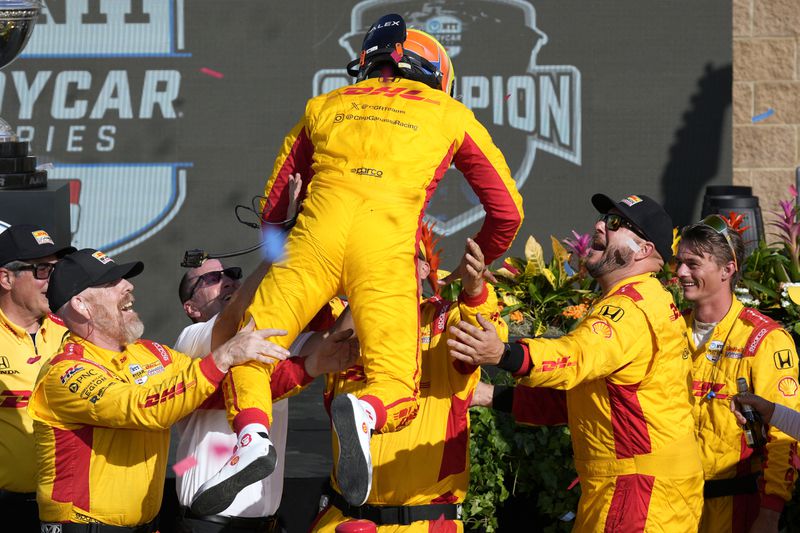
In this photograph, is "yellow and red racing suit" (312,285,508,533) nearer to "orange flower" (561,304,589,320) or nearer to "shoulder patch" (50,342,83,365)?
"shoulder patch" (50,342,83,365)

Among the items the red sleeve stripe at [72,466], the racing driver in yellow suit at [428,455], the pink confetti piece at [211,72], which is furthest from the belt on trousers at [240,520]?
the pink confetti piece at [211,72]

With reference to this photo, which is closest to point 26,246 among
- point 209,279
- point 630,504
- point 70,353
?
point 209,279

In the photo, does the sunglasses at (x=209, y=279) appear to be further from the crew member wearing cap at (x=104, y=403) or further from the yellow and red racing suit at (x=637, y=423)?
the yellow and red racing suit at (x=637, y=423)

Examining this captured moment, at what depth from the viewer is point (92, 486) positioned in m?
3.97

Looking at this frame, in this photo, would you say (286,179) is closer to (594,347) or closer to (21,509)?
(594,347)

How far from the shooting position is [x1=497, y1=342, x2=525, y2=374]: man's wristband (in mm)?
3801

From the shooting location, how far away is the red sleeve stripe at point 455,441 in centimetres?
432

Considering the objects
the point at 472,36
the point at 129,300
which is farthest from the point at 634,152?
the point at 129,300

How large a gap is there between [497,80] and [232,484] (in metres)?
5.74

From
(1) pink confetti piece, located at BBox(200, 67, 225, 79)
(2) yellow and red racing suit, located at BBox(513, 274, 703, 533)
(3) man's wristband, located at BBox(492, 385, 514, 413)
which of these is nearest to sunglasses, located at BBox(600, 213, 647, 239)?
(2) yellow and red racing suit, located at BBox(513, 274, 703, 533)

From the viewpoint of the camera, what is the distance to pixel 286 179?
451cm

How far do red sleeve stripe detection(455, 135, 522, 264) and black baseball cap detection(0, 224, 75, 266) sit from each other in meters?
1.75

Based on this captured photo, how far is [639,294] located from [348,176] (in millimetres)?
1170

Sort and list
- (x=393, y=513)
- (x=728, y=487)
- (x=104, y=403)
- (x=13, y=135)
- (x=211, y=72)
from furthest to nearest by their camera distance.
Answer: (x=211, y=72) < (x=13, y=135) < (x=728, y=487) < (x=393, y=513) < (x=104, y=403)
